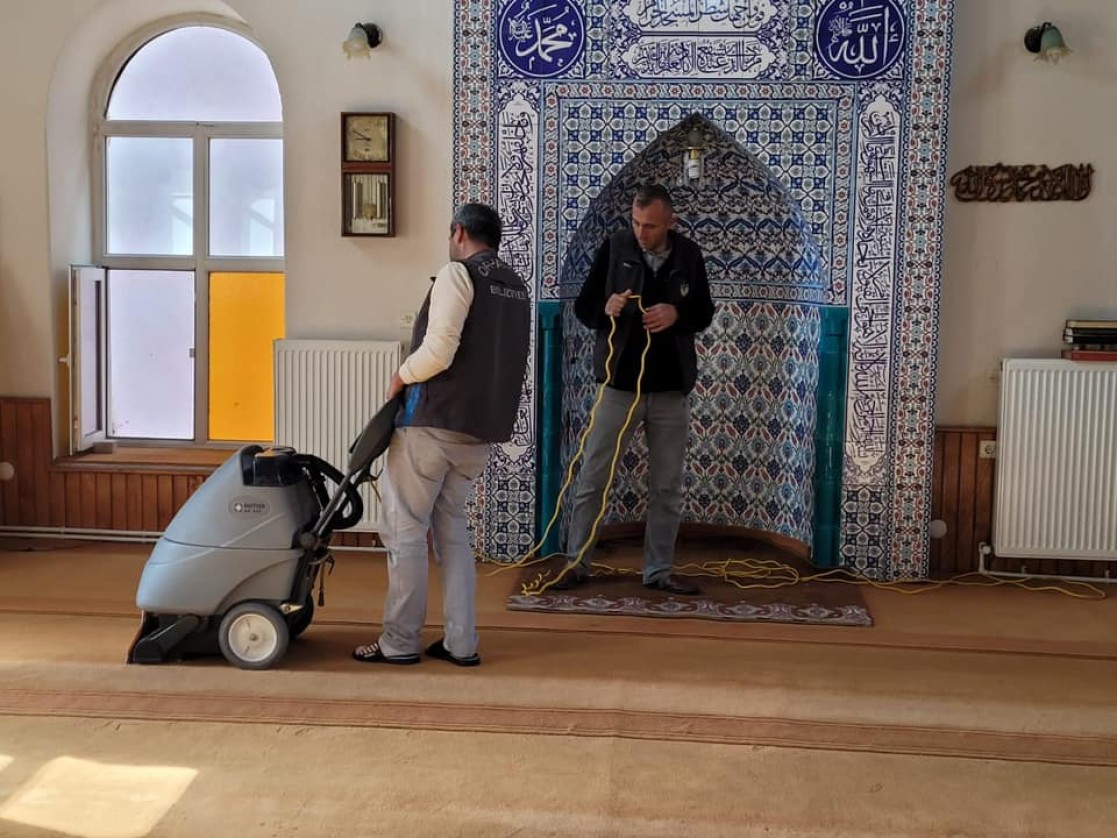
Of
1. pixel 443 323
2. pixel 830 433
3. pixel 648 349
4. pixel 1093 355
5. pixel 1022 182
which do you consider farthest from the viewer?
pixel 830 433

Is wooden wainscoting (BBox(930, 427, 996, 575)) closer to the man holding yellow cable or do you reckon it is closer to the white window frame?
the man holding yellow cable

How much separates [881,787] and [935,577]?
2548 mm

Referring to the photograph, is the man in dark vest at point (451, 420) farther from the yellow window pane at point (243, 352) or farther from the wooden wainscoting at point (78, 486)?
the yellow window pane at point (243, 352)

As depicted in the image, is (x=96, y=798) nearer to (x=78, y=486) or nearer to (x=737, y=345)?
(x=78, y=486)

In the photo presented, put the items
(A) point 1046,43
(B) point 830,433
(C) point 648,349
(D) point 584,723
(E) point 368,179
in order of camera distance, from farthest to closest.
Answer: (E) point 368,179
(B) point 830,433
(A) point 1046,43
(C) point 648,349
(D) point 584,723

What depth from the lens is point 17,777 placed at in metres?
3.42

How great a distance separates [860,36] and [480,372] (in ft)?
8.42

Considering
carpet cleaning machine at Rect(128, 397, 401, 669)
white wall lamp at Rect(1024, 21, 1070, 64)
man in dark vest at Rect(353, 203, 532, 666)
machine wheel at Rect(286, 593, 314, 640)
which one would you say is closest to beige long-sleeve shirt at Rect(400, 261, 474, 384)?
man in dark vest at Rect(353, 203, 532, 666)

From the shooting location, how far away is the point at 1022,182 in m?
5.70

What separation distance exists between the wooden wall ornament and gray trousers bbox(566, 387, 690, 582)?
1.61m

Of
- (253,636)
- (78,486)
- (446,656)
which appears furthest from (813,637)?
(78,486)

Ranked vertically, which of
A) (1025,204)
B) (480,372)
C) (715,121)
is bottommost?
(480,372)

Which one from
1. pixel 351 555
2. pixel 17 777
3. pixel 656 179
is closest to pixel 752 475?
pixel 656 179

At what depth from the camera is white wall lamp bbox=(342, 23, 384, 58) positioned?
5730 millimetres
